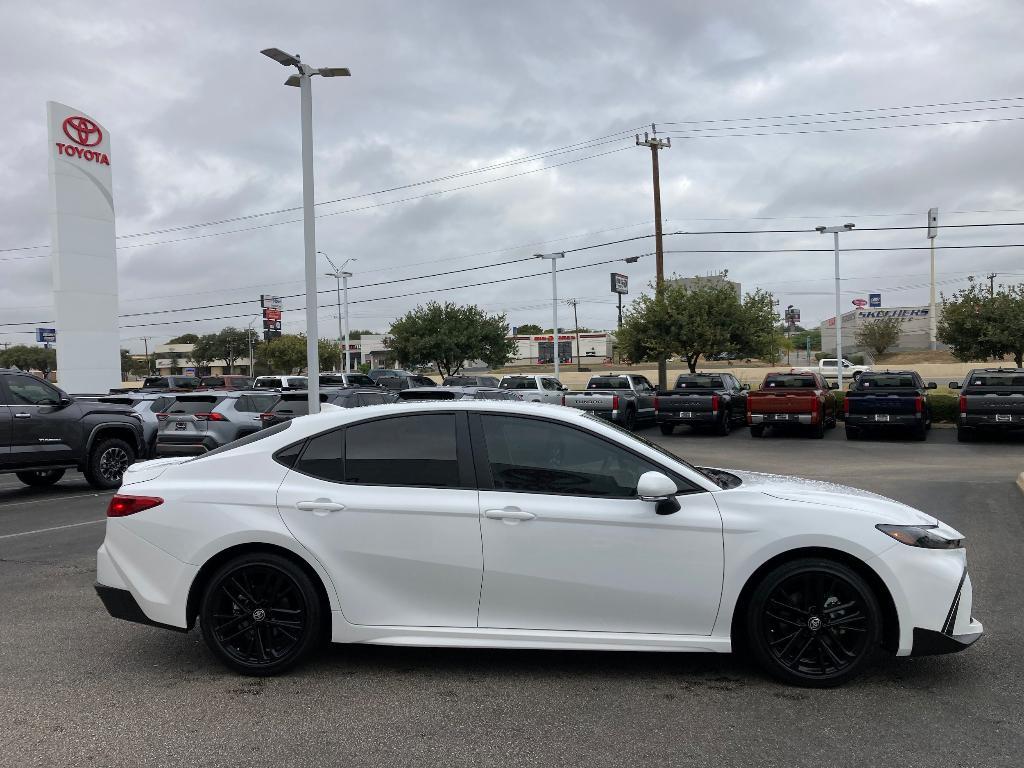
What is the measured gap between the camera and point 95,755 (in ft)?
12.1

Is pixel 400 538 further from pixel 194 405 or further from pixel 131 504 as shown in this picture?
pixel 194 405

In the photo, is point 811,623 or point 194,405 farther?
point 194,405

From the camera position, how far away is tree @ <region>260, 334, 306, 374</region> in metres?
79.9

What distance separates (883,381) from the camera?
21.0m

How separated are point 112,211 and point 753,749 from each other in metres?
31.8

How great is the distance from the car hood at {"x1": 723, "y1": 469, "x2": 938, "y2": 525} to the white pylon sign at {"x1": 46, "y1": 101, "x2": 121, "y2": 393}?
28.8 metres

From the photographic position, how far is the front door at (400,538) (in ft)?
14.5

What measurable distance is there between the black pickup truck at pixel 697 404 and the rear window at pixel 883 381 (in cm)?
359

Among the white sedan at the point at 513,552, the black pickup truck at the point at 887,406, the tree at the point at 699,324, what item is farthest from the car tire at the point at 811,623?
the tree at the point at 699,324

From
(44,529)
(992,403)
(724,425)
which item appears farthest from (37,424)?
(992,403)

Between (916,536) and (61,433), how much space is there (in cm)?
1232

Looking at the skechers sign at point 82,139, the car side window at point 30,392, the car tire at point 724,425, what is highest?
the skechers sign at point 82,139

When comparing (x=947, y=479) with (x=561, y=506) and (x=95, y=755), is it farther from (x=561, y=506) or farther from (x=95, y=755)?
(x=95, y=755)

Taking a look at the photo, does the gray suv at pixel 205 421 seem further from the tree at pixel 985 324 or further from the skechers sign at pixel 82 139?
the tree at pixel 985 324
